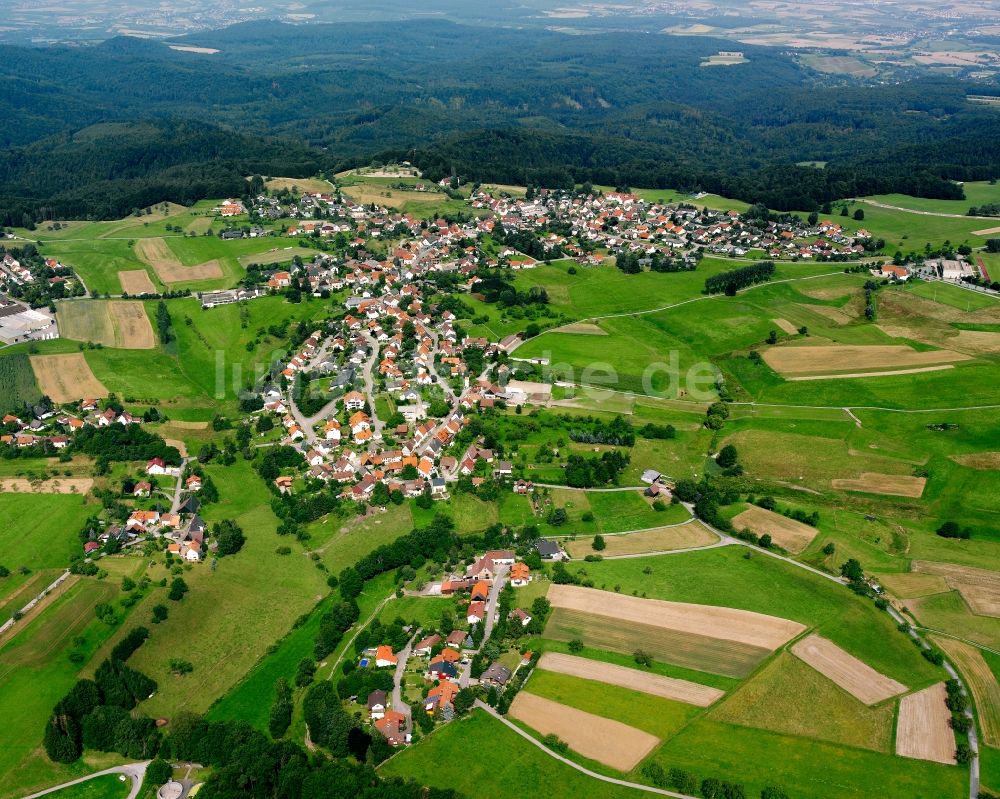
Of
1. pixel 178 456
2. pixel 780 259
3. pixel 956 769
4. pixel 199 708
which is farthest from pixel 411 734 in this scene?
pixel 780 259

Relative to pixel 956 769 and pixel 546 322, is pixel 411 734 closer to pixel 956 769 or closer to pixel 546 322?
pixel 956 769

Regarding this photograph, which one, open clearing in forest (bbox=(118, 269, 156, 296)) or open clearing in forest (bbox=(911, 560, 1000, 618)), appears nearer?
open clearing in forest (bbox=(911, 560, 1000, 618))

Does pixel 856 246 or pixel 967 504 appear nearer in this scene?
pixel 967 504

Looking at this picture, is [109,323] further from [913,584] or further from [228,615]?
[913,584]

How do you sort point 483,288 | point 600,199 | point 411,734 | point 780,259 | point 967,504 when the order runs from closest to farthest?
point 411,734 → point 967,504 → point 483,288 → point 780,259 → point 600,199

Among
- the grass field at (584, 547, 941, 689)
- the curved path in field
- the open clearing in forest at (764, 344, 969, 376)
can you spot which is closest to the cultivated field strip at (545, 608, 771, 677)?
the grass field at (584, 547, 941, 689)

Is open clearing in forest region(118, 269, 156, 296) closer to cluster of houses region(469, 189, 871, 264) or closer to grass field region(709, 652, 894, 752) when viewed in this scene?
cluster of houses region(469, 189, 871, 264)
